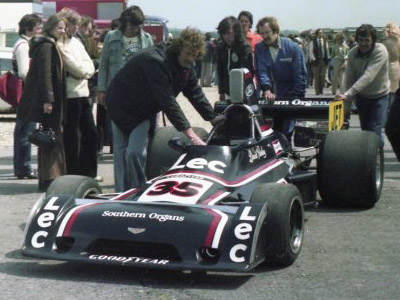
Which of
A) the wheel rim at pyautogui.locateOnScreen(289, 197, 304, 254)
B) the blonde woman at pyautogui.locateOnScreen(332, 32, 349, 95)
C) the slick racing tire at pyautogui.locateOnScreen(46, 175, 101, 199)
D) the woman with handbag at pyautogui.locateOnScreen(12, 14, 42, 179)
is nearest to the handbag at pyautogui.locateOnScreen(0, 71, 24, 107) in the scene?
the woman with handbag at pyautogui.locateOnScreen(12, 14, 42, 179)

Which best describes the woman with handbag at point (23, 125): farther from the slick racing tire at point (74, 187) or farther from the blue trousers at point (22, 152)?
the slick racing tire at point (74, 187)

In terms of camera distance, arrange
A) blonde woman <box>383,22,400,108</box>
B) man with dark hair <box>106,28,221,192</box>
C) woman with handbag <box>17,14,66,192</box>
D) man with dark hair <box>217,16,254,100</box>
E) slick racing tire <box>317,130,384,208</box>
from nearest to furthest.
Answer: man with dark hair <box>106,28,221,192</box>, slick racing tire <box>317,130,384,208</box>, woman with handbag <box>17,14,66,192</box>, man with dark hair <box>217,16,254,100</box>, blonde woman <box>383,22,400,108</box>

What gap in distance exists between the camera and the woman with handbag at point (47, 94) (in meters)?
10.8

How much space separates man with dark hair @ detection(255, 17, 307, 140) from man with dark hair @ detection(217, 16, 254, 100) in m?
0.30

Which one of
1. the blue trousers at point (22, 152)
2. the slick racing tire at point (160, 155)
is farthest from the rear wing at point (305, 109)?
the blue trousers at point (22, 152)

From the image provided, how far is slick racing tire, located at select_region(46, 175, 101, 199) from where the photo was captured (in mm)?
7914

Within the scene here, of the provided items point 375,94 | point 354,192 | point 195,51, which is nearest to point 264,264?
point 195,51

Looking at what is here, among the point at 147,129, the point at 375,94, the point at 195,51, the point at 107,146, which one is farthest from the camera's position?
the point at 107,146

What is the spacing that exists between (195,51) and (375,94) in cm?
430

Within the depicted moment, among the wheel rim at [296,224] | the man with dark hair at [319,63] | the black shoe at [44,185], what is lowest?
the man with dark hair at [319,63]

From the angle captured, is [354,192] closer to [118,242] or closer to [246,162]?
[246,162]

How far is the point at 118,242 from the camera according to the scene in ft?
23.8

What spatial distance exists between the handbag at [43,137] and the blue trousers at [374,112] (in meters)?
3.53

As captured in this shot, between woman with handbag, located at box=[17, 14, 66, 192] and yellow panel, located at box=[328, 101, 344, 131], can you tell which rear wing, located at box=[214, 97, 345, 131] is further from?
woman with handbag, located at box=[17, 14, 66, 192]
